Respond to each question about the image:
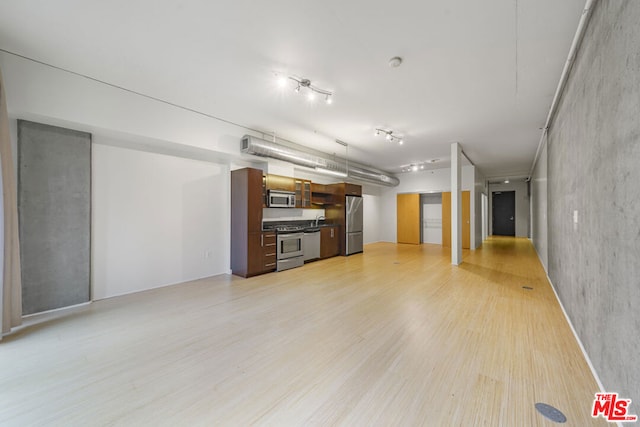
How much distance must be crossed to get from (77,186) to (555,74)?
262 inches

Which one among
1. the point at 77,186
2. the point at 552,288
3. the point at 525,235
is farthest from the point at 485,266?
the point at 525,235

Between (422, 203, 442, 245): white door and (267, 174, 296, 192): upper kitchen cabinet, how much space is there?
6675 mm

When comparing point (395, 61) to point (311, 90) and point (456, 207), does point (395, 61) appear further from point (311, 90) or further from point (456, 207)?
point (456, 207)

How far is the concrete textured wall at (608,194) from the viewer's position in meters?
1.27

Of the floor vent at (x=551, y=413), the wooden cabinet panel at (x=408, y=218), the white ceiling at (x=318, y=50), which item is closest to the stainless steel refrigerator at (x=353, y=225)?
the wooden cabinet panel at (x=408, y=218)

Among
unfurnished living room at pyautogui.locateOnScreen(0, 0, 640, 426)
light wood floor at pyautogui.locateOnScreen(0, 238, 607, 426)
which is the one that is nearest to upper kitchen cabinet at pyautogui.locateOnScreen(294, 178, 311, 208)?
unfurnished living room at pyautogui.locateOnScreen(0, 0, 640, 426)

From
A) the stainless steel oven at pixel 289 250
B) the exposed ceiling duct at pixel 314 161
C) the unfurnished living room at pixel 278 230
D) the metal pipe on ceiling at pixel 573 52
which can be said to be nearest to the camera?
the unfurnished living room at pixel 278 230

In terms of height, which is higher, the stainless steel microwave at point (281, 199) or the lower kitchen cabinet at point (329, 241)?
the stainless steel microwave at point (281, 199)

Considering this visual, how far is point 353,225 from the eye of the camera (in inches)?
299

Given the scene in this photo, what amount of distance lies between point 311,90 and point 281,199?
2858mm

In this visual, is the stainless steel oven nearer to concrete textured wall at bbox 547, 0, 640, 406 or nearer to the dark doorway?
concrete textured wall at bbox 547, 0, 640, 406

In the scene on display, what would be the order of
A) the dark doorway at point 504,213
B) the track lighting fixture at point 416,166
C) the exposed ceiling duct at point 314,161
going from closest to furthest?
the exposed ceiling duct at point 314,161
the track lighting fixture at point 416,166
the dark doorway at point 504,213

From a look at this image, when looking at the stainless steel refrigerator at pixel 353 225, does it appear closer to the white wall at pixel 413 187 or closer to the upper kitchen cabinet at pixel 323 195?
the upper kitchen cabinet at pixel 323 195

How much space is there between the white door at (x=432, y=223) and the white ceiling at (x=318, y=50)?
5.93 metres
